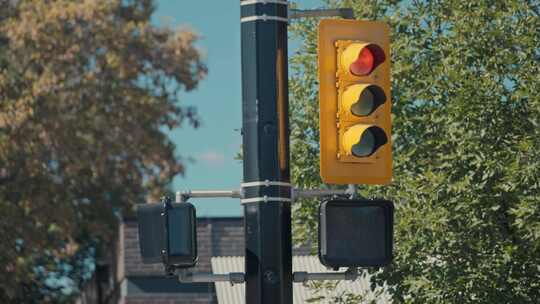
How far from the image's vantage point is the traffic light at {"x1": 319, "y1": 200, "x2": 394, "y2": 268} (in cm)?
1096

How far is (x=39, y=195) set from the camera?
43250 mm

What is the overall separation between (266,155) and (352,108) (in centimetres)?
90

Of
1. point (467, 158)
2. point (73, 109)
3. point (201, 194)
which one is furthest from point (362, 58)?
point (73, 109)

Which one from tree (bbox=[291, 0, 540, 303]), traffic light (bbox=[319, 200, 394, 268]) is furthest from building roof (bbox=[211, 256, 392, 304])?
traffic light (bbox=[319, 200, 394, 268])

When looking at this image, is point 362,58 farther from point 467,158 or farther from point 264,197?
point 467,158

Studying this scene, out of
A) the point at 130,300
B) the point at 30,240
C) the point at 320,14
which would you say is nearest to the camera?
the point at 320,14

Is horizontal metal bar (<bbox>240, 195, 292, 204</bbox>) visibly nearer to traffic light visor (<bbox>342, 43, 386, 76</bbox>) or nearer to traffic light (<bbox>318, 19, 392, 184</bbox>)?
traffic light (<bbox>318, 19, 392, 184</bbox>)

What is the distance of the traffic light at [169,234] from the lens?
1098 centimetres

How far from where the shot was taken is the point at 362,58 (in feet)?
35.8

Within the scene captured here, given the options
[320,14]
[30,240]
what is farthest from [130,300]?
[320,14]

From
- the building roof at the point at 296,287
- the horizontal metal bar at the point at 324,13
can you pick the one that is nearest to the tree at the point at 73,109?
the building roof at the point at 296,287

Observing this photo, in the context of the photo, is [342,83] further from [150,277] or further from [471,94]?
[150,277]

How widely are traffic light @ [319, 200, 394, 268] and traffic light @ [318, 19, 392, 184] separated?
0.25 m

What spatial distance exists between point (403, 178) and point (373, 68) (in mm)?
9325
